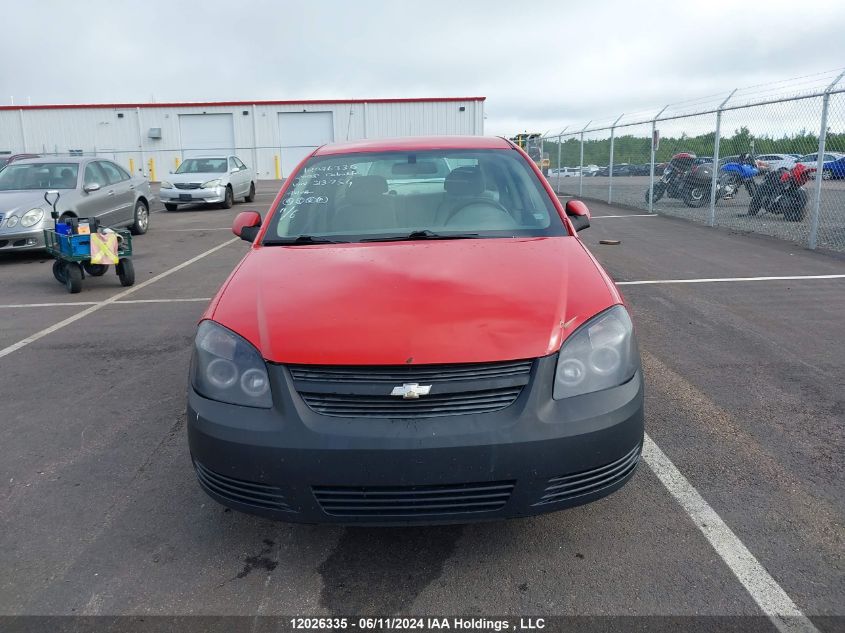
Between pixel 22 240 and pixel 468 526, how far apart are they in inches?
376

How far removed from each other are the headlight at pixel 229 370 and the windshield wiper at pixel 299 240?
92 cm

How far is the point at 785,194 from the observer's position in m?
13.0

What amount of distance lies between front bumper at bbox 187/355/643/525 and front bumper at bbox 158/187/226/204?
17.4 meters

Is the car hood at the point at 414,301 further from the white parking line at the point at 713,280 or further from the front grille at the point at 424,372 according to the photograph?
the white parking line at the point at 713,280

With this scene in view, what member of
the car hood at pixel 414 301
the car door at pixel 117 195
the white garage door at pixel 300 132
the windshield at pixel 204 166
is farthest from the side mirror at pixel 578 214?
the white garage door at pixel 300 132

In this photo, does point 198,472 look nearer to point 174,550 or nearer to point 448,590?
point 174,550

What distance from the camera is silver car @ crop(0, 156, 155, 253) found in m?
10.1

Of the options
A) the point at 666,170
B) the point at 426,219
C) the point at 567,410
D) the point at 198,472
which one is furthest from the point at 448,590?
the point at 666,170

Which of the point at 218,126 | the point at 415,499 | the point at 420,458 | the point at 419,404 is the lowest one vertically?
the point at 415,499

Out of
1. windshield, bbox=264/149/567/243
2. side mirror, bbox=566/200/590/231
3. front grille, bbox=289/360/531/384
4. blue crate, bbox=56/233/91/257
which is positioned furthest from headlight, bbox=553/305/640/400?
blue crate, bbox=56/233/91/257

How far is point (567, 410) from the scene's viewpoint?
2.41 meters

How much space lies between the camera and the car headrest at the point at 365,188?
3.92 metres

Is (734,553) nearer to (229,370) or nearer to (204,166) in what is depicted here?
(229,370)

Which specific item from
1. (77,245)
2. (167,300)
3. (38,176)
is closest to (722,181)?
(167,300)
